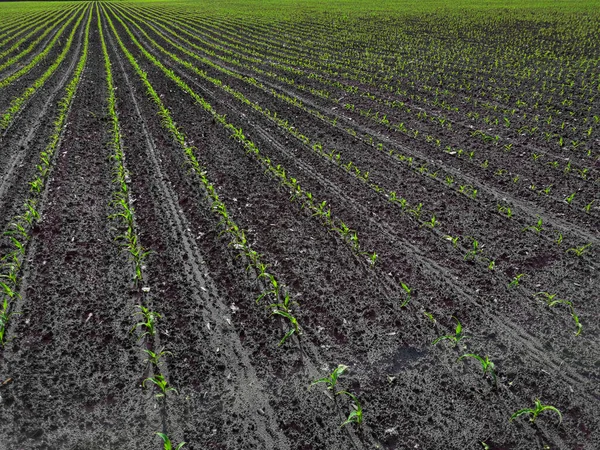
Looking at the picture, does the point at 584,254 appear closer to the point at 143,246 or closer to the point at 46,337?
the point at 143,246

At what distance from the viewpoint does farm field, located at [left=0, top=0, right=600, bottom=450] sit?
3783mm

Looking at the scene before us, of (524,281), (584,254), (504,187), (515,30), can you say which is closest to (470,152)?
(504,187)

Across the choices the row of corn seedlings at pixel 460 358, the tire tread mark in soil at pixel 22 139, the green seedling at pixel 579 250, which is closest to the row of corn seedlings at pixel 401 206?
the green seedling at pixel 579 250

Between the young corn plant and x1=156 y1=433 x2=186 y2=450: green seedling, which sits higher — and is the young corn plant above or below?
below

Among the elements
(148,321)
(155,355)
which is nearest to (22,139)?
(148,321)

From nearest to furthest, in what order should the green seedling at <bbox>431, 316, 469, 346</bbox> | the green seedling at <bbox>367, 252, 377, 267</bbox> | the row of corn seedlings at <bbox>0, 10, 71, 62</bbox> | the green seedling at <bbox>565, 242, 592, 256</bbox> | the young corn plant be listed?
the green seedling at <bbox>431, 316, 469, 346</bbox> < the young corn plant < the green seedling at <bbox>367, 252, 377, 267</bbox> < the green seedling at <bbox>565, 242, 592, 256</bbox> < the row of corn seedlings at <bbox>0, 10, 71, 62</bbox>

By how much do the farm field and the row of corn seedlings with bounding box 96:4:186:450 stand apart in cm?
4

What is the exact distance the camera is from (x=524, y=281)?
536 centimetres

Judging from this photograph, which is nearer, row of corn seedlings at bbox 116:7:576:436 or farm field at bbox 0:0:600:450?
row of corn seedlings at bbox 116:7:576:436

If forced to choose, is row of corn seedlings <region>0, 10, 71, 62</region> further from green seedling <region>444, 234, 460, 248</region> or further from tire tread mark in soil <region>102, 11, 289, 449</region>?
green seedling <region>444, 234, 460, 248</region>

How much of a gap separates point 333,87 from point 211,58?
8396mm

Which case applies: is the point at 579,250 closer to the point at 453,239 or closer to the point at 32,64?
the point at 453,239

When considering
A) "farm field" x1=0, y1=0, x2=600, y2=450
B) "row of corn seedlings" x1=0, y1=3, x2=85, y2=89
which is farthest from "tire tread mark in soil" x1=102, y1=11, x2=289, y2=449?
"row of corn seedlings" x1=0, y1=3, x2=85, y2=89

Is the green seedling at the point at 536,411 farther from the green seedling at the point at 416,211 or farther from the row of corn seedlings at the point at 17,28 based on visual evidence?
the row of corn seedlings at the point at 17,28
